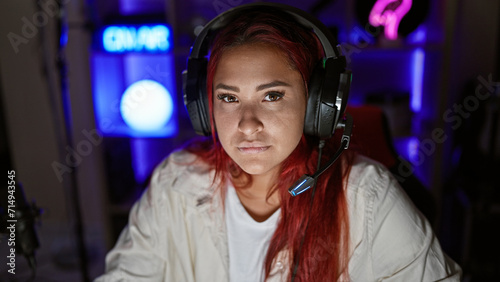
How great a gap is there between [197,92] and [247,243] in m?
0.44

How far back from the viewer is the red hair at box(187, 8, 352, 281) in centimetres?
93

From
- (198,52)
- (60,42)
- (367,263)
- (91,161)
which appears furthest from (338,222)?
(91,161)

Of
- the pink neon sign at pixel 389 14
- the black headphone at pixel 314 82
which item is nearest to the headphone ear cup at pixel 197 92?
the black headphone at pixel 314 82

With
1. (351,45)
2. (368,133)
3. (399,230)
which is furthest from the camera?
(351,45)

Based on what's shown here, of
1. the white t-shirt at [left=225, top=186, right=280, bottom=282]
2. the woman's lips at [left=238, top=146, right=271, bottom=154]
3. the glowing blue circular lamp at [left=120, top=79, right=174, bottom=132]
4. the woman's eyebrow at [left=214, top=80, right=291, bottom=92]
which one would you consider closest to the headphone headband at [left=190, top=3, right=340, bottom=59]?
the woman's eyebrow at [left=214, top=80, right=291, bottom=92]

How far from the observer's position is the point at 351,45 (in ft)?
6.31

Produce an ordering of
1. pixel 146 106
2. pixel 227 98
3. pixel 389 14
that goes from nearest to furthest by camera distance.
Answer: pixel 227 98
pixel 389 14
pixel 146 106

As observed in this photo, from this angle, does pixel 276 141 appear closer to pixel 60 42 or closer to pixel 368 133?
pixel 368 133

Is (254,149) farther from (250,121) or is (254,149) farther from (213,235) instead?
(213,235)

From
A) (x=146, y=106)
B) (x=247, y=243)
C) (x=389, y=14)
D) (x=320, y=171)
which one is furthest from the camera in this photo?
(x=146, y=106)

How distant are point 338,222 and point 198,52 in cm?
55

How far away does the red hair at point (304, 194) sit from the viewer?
93 cm

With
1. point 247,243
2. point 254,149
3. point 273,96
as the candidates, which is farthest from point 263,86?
point 247,243

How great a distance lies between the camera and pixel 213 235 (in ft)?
3.57
